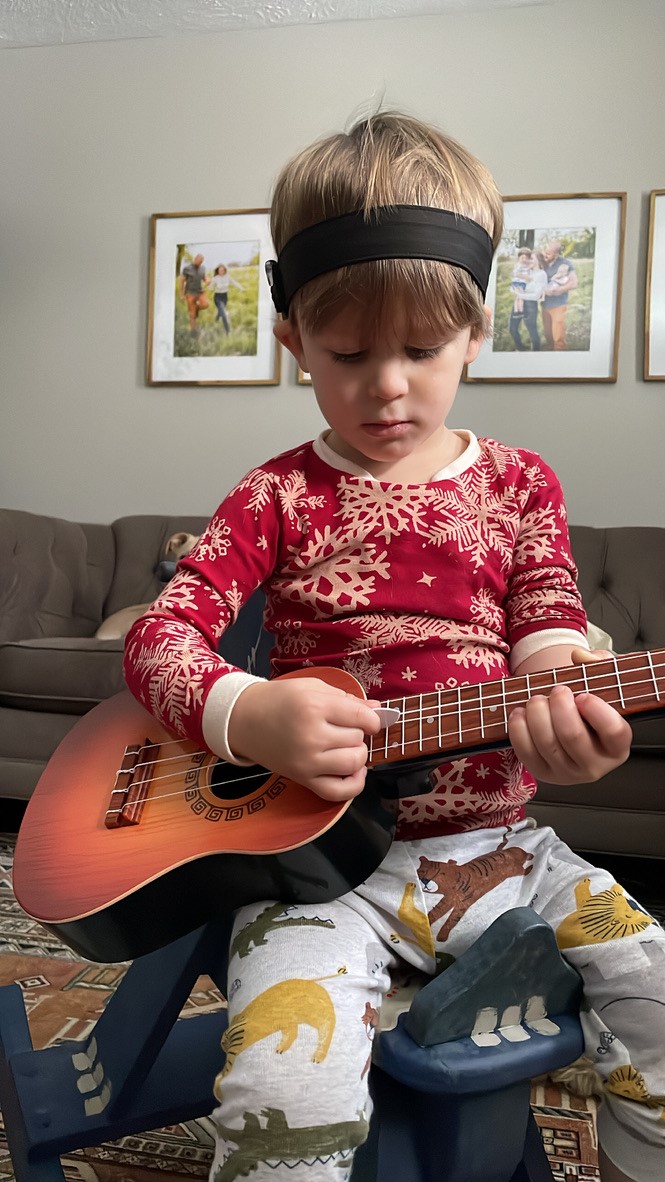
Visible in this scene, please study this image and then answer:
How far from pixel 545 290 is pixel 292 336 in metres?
2.39

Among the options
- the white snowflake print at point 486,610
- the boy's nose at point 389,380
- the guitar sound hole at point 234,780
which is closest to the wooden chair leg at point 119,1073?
the guitar sound hole at point 234,780

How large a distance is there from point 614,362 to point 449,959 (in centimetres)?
261

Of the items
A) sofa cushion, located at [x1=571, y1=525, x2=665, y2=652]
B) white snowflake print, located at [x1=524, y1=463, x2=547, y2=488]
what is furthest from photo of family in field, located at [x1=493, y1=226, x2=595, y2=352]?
white snowflake print, located at [x1=524, y1=463, x2=547, y2=488]

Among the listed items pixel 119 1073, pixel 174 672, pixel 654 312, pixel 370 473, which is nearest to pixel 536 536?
pixel 370 473

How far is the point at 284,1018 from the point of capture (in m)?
0.60

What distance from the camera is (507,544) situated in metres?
0.89

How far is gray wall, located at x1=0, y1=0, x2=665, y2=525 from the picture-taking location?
9.82 feet

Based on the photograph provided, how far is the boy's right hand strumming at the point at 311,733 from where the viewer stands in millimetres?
644

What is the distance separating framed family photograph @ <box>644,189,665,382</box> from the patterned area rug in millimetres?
2300

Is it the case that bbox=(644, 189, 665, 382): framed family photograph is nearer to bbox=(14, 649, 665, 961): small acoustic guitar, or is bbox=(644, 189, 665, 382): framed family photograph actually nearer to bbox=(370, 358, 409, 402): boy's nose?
bbox=(370, 358, 409, 402): boy's nose

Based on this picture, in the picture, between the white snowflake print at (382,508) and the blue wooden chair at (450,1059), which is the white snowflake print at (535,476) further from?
the blue wooden chair at (450,1059)

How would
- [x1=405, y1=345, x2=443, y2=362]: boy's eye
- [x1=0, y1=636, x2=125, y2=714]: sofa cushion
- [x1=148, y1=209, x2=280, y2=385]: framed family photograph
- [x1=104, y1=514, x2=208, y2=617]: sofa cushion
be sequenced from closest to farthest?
1. [x1=405, y1=345, x2=443, y2=362]: boy's eye
2. [x1=0, y1=636, x2=125, y2=714]: sofa cushion
3. [x1=104, y1=514, x2=208, y2=617]: sofa cushion
4. [x1=148, y1=209, x2=280, y2=385]: framed family photograph

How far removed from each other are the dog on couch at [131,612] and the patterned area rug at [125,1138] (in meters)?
1.05

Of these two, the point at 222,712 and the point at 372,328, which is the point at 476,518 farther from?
the point at 222,712
